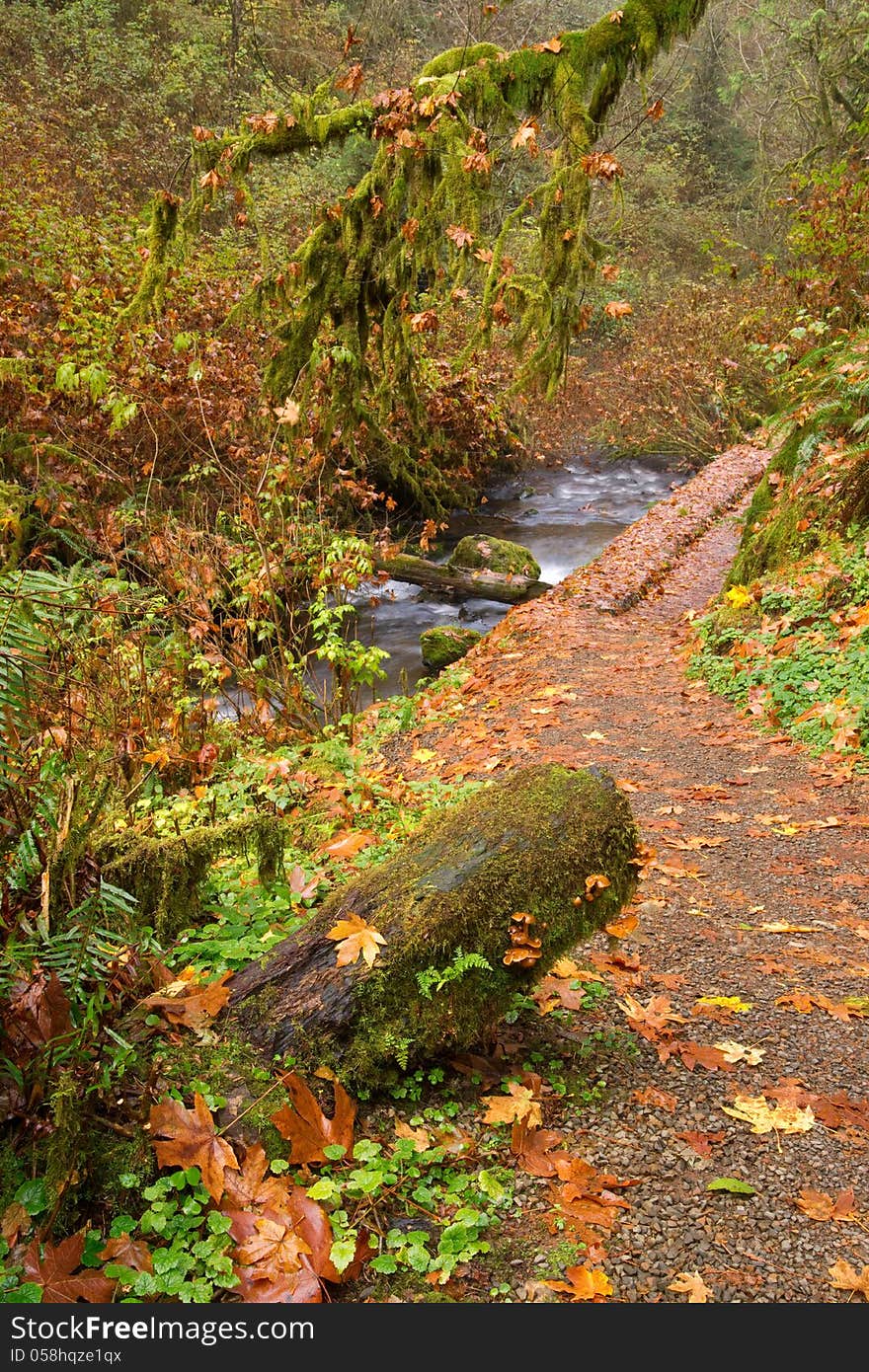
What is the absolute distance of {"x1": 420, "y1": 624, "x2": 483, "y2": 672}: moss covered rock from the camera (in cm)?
1046

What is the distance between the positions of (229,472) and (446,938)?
6.11 metres

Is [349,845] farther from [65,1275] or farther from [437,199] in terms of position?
[437,199]

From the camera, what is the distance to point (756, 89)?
1006 inches

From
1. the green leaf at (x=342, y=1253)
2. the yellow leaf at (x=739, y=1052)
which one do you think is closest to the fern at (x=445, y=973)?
the green leaf at (x=342, y=1253)

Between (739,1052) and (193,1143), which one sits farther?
(739,1052)

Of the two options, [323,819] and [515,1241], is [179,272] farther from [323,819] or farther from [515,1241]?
[515,1241]

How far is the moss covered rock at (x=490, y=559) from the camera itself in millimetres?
13031

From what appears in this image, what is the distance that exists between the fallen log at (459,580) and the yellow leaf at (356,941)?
10083mm

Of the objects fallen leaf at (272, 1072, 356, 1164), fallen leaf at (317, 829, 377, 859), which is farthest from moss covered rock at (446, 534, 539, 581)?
fallen leaf at (272, 1072, 356, 1164)

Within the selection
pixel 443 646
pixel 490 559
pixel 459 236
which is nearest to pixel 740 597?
pixel 443 646

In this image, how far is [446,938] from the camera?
8.12ft

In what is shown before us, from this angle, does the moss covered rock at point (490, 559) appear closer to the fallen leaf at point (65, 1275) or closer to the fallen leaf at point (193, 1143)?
the fallen leaf at point (193, 1143)

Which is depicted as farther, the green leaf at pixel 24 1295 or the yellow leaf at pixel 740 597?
the yellow leaf at pixel 740 597

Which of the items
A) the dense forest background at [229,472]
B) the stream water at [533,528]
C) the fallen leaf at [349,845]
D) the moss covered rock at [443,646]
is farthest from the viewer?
the stream water at [533,528]
